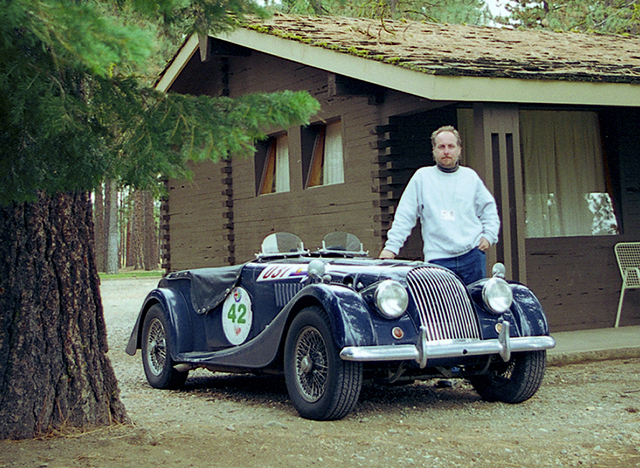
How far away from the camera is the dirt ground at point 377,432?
4.70m

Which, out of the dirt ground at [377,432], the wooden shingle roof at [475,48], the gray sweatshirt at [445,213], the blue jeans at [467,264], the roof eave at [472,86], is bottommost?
the dirt ground at [377,432]

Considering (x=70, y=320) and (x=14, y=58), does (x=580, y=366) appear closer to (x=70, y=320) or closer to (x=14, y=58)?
(x=70, y=320)

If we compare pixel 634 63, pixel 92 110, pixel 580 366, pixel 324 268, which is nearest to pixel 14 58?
pixel 92 110

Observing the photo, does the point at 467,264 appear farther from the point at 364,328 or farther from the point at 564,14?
the point at 564,14

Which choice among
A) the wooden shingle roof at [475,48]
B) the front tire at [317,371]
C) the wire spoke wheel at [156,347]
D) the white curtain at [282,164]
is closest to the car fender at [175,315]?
the wire spoke wheel at [156,347]

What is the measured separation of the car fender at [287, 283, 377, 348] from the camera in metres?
5.65

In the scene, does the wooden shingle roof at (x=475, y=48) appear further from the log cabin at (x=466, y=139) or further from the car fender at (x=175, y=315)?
the car fender at (x=175, y=315)

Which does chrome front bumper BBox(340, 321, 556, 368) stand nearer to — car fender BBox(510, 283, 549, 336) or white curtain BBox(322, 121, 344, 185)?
car fender BBox(510, 283, 549, 336)

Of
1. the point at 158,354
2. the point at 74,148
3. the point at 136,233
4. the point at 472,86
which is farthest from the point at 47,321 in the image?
the point at 136,233

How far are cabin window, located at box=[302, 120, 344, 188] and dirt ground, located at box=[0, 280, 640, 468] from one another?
4581 millimetres

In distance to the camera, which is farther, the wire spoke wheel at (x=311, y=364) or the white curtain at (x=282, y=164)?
the white curtain at (x=282, y=164)

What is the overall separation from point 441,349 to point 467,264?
1.10 m

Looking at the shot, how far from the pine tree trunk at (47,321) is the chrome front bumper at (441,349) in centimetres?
164

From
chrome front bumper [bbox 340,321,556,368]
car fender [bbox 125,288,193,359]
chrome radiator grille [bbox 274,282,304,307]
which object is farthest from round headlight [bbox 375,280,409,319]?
car fender [bbox 125,288,193,359]
